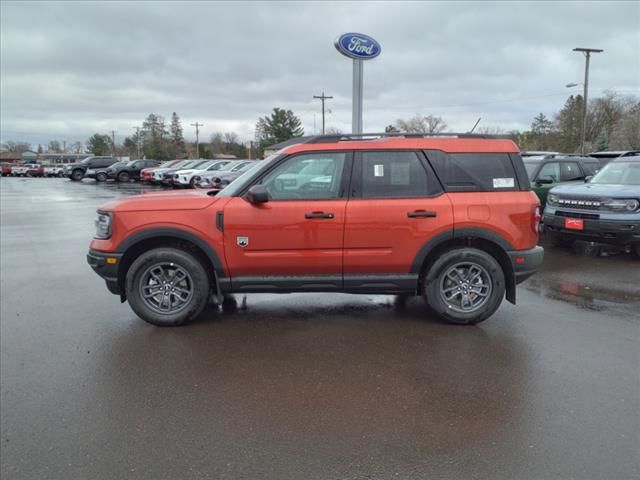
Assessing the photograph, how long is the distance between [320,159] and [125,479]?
3396mm

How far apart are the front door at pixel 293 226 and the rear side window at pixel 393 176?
0.77 ft

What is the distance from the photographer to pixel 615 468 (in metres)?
2.73

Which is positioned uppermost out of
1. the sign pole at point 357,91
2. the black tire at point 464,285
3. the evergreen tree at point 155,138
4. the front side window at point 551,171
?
the evergreen tree at point 155,138

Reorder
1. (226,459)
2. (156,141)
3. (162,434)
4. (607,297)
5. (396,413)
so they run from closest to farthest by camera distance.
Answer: (226,459)
(162,434)
(396,413)
(607,297)
(156,141)

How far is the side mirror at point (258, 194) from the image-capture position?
4.76m

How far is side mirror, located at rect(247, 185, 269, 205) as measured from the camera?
476 cm

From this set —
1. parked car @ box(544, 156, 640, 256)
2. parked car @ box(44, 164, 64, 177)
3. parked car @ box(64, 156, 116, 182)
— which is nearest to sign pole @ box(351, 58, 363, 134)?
parked car @ box(544, 156, 640, 256)

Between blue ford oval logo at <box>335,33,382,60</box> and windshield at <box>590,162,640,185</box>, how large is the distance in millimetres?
6126

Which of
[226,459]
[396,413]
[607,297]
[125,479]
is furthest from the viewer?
[607,297]

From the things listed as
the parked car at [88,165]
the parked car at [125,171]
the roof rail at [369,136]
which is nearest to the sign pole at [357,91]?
the roof rail at [369,136]

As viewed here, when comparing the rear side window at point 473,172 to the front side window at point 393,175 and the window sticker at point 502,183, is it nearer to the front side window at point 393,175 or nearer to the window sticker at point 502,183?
the window sticker at point 502,183

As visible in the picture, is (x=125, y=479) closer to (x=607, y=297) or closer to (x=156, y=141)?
(x=607, y=297)

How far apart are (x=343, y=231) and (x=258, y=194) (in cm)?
93

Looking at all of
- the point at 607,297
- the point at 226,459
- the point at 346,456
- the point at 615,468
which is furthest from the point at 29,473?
the point at 607,297
